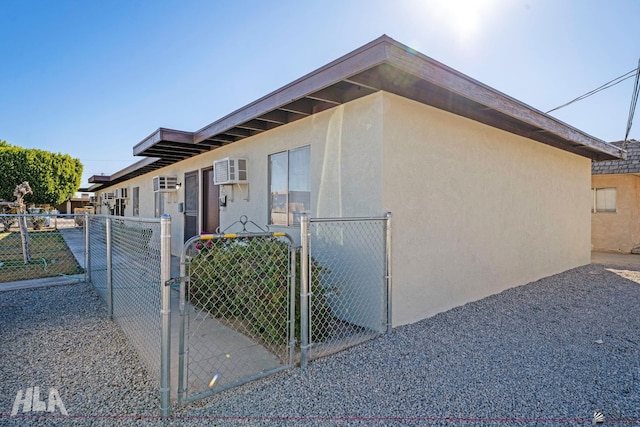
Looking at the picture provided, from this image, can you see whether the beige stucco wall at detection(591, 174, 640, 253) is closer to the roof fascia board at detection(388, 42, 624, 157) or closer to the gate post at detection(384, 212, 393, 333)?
the roof fascia board at detection(388, 42, 624, 157)

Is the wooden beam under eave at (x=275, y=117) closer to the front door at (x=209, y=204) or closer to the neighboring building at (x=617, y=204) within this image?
the front door at (x=209, y=204)

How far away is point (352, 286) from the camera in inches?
166

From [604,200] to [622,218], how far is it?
2.53ft

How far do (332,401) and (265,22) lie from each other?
7.22 metres

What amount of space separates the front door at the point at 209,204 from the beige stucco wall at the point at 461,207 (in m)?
4.71

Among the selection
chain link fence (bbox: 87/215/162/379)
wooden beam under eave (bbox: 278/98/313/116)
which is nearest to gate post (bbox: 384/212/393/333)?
wooden beam under eave (bbox: 278/98/313/116)

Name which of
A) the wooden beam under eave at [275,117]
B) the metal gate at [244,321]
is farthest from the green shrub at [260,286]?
the wooden beam under eave at [275,117]

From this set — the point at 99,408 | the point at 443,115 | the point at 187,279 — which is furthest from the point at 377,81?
the point at 99,408

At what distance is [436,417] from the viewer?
2348 mm

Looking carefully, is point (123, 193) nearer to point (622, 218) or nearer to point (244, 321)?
point (244, 321)

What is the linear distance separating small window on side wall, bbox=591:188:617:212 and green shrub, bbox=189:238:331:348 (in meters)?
12.3

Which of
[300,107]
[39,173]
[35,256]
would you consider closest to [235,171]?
[300,107]

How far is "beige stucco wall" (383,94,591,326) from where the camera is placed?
420cm

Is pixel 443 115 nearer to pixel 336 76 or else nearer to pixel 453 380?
pixel 336 76
